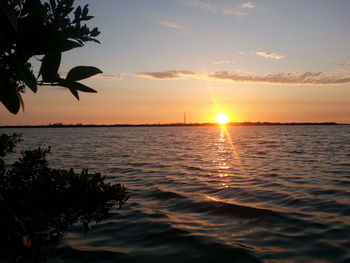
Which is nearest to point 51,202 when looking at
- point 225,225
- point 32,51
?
point 32,51

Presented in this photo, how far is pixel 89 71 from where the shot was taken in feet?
5.01

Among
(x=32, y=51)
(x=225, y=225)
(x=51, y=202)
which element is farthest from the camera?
(x=225, y=225)

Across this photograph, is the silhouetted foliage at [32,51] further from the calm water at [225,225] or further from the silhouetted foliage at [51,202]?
the calm water at [225,225]

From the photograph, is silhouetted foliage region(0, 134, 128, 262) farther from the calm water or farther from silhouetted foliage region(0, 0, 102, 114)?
the calm water

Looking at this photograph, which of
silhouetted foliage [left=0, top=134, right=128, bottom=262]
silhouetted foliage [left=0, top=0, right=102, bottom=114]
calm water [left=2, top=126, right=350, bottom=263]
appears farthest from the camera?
calm water [left=2, top=126, right=350, bottom=263]

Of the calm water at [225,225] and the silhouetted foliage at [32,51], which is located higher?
the silhouetted foliage at [32,51]

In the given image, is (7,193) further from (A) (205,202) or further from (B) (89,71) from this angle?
(A) (205,202)

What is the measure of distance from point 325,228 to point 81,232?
260 inches

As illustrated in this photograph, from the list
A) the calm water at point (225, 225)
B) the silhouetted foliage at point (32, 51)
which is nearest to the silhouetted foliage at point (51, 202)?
the silhouetted foliage at point (32, 51)

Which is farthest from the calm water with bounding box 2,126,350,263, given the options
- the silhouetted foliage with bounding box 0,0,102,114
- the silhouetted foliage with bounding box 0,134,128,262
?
the silhouetted foliage with bounding box 0,0,102,114

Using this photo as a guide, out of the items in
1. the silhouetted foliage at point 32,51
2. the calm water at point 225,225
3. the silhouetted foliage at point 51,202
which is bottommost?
the calm water at point 225,225

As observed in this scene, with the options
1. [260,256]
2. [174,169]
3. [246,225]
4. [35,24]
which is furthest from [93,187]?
[174,169]

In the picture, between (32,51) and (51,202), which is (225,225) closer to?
(51,202)

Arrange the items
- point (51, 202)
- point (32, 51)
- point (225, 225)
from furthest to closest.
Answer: point (225, 225) < point (51, 202) < point (32, 51)
